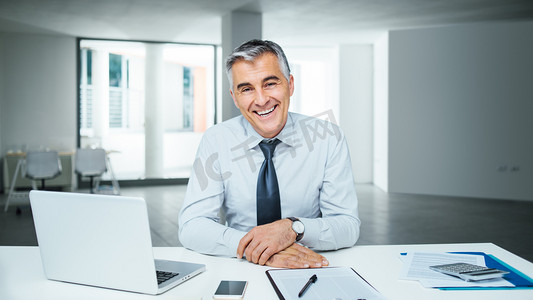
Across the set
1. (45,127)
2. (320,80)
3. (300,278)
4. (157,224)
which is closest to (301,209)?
(300,278)

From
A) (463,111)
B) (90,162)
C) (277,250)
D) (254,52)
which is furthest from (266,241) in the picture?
(463,111)

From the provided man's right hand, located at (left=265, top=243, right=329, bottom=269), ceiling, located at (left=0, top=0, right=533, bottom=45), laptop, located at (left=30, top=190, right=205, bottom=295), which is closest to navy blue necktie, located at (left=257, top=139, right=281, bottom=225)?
man's right hand, located at (left=265, top=243, right=329, bottom=269)

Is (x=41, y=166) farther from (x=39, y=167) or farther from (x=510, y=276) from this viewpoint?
(x=510, y=276)

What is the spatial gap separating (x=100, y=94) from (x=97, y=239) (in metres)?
8.64

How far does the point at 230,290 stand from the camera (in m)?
1.25

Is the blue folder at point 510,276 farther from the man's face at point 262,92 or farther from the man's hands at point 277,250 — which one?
the man's face at point 262,92

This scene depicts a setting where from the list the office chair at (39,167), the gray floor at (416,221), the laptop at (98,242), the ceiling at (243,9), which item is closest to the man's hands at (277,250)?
the laptop at (98,242)

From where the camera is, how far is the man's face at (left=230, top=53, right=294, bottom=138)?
1.94 meters

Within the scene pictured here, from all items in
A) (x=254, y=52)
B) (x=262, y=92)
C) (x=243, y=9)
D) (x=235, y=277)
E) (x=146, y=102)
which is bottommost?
(x=235, y=277)

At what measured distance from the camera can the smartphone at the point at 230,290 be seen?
121cm

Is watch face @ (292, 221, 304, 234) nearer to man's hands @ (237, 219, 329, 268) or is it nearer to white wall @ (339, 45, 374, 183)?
man's hands @ (237, 219, 329, 268)

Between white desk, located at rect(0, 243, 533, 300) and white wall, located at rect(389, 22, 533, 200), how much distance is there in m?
7.09

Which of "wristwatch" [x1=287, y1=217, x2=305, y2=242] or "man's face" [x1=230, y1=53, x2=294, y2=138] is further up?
"man's face" [x1=230, y1=53, x2=294, y2=138]

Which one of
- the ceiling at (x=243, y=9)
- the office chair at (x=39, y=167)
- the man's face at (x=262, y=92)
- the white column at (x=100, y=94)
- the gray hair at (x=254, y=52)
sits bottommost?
the office chair at (x=39, y=167)
